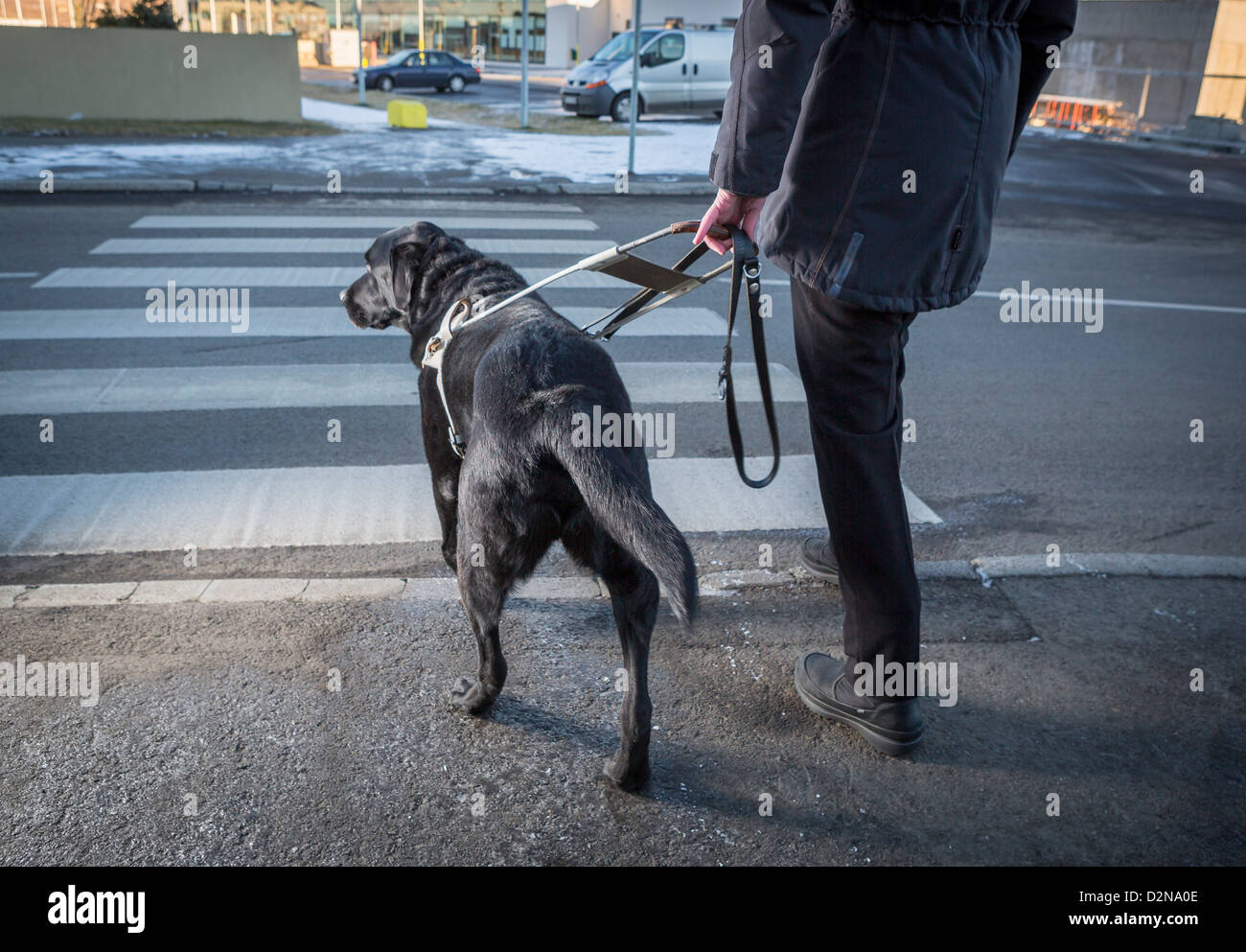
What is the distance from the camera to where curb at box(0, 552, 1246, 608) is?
11.3ft

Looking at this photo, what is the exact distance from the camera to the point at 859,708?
9.40 feet

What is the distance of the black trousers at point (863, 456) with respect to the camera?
2.56 m

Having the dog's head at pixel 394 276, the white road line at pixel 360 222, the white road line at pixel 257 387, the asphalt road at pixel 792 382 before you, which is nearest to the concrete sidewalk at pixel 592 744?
the asphalt road at pixel 792 382

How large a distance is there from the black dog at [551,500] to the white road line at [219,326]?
146 inches

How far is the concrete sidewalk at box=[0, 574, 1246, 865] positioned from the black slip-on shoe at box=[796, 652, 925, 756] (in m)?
0.05

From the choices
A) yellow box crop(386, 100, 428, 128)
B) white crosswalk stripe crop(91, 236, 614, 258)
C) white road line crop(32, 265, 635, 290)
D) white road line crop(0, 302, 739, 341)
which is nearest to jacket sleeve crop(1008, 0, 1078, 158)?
white road line crop(0, 302, 739, 341)

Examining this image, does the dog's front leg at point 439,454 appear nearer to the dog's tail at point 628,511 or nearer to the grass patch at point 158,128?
the dog's tail at point 628,511

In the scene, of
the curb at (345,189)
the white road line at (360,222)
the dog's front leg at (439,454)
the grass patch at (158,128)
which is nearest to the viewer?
the dog's front leg at (439,454)

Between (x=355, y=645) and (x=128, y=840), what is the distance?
95cm

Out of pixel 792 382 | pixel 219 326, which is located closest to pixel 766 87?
pixel 792 382

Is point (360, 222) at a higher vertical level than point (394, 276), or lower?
lower

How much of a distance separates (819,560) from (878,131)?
6.00 feet

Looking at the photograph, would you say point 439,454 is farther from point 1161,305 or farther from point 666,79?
point 666,79
